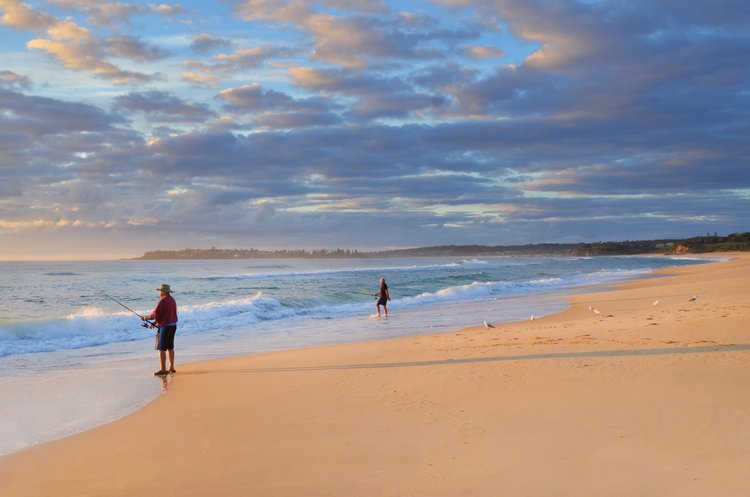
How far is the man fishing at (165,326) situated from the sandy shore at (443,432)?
0.78m

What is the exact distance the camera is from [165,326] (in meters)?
10.5

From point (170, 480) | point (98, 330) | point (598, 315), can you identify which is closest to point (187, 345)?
point (98, 330)

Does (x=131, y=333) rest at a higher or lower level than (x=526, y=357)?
lower

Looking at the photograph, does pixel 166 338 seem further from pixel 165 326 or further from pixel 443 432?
pixel 443 432

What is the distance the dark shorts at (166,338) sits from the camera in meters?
10.3

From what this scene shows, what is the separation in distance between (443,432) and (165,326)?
21.2 feet

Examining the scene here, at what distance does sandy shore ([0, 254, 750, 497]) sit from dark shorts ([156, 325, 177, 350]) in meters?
0.93

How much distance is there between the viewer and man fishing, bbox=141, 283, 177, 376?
10.3 metres

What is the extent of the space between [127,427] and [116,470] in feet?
5.18

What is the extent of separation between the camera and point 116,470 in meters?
5.32

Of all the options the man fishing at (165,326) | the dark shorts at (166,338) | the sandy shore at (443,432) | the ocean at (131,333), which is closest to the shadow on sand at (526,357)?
the sandy shore at (443,432)

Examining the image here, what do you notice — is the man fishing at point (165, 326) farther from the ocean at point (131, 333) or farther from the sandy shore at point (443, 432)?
the sandy shore at point (443, 432)

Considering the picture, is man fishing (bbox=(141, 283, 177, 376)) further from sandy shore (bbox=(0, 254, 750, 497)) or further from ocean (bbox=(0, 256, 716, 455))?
sandy shore (bbox=(0, 254, 750, 497))

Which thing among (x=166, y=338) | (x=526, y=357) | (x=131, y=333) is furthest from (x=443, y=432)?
(x=131, y=333)
